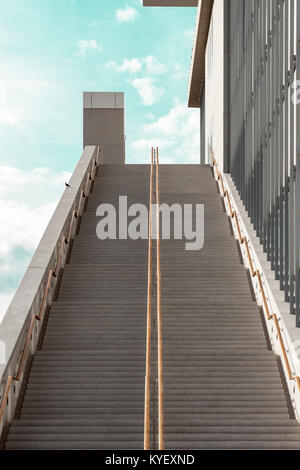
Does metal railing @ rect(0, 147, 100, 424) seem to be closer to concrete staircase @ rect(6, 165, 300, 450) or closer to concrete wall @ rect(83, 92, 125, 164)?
concrete staircase @ rect(6, 165, 300, 450)

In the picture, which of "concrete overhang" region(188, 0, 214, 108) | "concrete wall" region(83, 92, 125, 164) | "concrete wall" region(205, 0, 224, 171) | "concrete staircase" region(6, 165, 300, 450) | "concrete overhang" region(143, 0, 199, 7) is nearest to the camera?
"concrete staircase" region(6, 165, 300, 450)

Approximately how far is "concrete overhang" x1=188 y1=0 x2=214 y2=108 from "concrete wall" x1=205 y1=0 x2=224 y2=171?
682 millimetres

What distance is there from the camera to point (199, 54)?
3722 centimetres

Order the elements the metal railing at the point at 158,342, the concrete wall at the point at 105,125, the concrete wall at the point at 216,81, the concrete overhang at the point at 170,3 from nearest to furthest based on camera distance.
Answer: the metal railing at the point at 158,342, the concrete wall at the point at 216,81, the concrete wall at the point at 105,125, the concrete overhang at the point at 170,3

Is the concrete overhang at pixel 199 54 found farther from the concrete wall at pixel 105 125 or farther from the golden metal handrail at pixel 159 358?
the golden metal handrail at pixel 159 358

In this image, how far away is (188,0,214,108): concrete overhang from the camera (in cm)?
3185

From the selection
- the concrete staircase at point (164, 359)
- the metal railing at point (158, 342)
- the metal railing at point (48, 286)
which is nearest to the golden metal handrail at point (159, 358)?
the metal railing at point (158, 342)

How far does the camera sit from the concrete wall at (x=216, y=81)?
1001 inches

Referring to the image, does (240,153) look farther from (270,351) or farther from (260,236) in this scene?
(270,351)

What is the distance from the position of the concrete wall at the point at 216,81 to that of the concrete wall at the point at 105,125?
4.34m

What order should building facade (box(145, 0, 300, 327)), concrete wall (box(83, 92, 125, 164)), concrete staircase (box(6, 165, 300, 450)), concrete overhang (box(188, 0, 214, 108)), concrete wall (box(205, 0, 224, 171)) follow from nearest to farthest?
concrete staircase (box(6, 165, 300, 450))
building facade (box(145, 0, 300, 327))
concrete wall (box(205, 0, 224, 171))
concrete overhang (box(188, 0, 214, 108))
concrete wall (box(83, 92, 125, 164))

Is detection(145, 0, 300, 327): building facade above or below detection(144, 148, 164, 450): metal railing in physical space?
above

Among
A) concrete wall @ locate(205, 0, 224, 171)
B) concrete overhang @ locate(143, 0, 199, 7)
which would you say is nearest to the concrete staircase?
concrete wall @ locate(205, 0, 224, 171)
